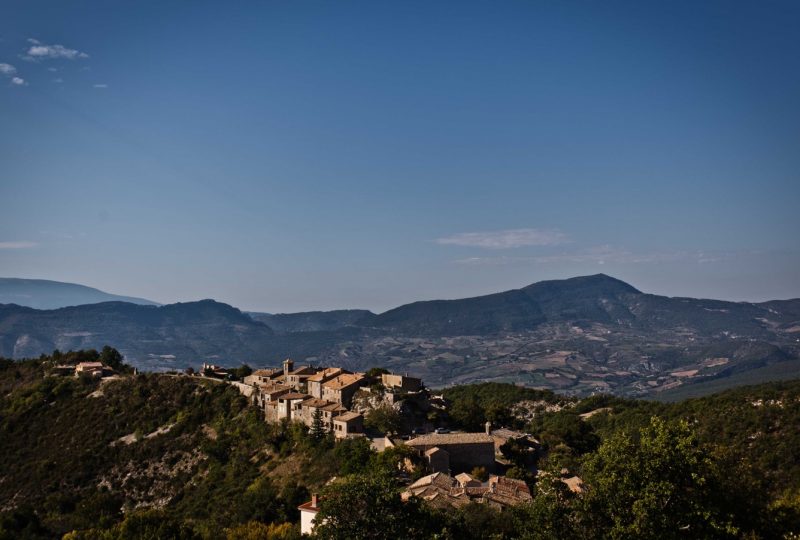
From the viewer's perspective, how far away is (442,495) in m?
32.9

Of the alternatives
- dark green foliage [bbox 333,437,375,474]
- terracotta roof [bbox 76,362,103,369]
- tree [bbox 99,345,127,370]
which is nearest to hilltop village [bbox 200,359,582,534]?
dark green foliage [bbox 333,437,375,474]

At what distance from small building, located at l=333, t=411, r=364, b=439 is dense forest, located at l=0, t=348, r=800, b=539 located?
1.36 m

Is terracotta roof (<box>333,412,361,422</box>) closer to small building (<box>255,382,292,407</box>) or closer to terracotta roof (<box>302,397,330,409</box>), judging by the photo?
terracotta roof (<box>302,397,330,409</box>)

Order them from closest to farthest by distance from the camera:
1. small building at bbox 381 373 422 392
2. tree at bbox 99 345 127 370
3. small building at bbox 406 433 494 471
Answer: small building at bbox 406 433 494 471, small building at bbox 381 373 422 392, tree at bbox 99 345 127 370

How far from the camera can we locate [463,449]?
43844mm

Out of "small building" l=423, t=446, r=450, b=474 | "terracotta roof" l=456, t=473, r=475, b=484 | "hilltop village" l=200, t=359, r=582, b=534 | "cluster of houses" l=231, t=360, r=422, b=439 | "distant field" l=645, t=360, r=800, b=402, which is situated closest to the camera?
"hilltop village" l=200, t=359, r=582, b=534

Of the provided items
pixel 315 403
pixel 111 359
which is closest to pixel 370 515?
pixel 315 403

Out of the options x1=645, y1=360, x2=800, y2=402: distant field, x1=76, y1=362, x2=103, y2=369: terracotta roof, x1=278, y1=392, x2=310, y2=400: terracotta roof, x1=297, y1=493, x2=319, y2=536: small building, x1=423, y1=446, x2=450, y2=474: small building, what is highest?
x1=76, y1=362, x2=103, y2=369: terracotta roof

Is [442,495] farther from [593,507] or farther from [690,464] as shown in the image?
[690,464]

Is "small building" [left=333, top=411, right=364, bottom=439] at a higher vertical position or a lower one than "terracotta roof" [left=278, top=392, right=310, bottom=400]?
lower

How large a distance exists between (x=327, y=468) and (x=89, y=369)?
4699cm

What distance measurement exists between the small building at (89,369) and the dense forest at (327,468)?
1.30 metres

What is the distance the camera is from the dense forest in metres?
22.3

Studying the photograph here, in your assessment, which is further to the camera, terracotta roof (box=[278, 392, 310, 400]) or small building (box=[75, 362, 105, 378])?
small building (box=[75, 362, 105, 378])
